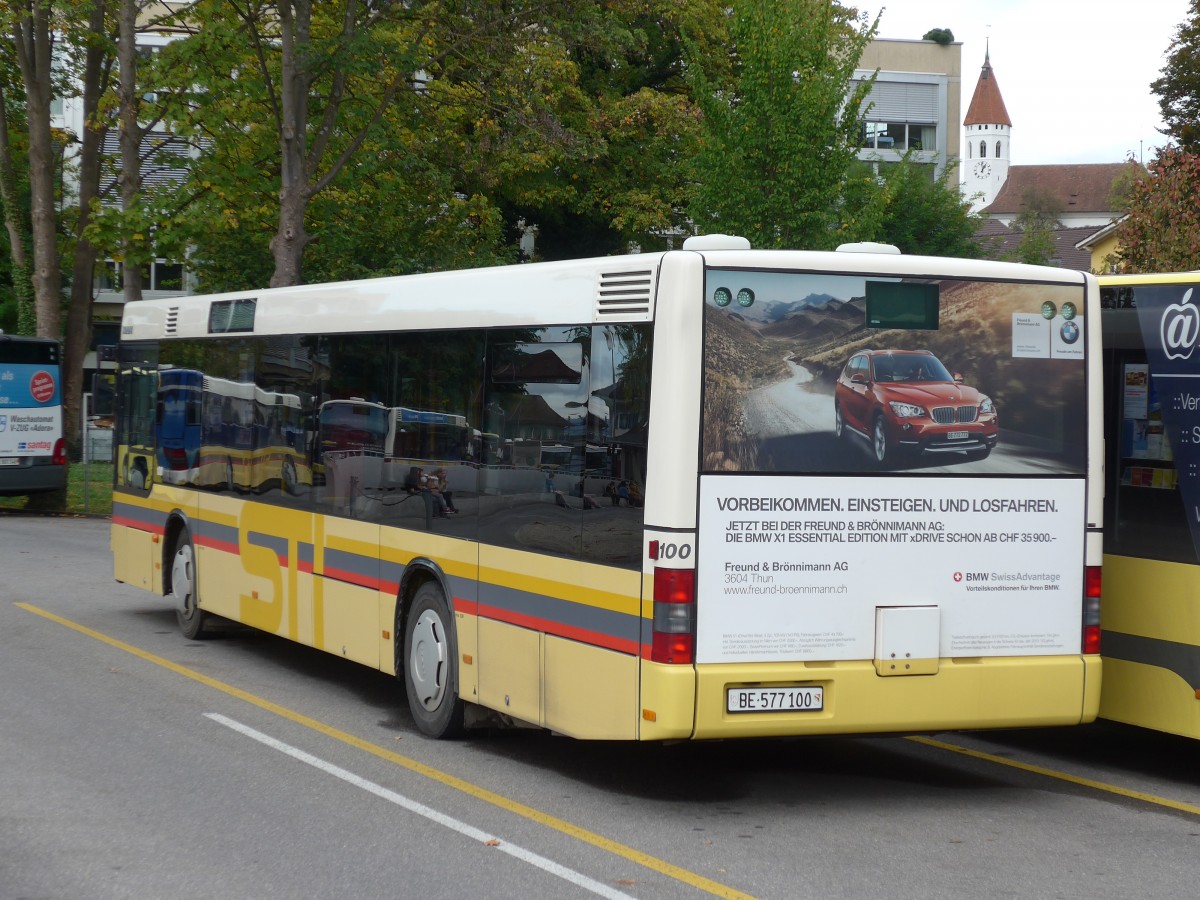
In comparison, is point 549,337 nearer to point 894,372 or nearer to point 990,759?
point 894,372

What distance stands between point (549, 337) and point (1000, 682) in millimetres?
2810

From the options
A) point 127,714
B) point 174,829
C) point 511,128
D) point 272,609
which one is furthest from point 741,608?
point 511,128

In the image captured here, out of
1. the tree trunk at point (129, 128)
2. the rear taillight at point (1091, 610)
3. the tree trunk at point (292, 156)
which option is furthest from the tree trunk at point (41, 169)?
the rear taillight at point (1091, 610)

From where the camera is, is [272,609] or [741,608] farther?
[272,609]

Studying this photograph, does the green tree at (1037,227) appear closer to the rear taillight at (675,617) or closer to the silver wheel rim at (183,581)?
the silver wheel rim at (183,581)

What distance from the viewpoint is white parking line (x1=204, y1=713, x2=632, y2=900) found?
6.33 metres

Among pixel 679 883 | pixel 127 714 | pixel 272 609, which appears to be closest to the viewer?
pixel 679 883

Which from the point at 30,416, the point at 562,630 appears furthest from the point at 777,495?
the point at 30,416

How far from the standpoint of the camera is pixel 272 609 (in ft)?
38.7

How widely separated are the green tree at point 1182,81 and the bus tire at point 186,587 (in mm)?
32364

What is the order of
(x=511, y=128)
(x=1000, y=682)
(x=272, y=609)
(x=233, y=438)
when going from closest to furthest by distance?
(x=1000, y=682) < (x=272, y=609) < (x=233, y=438) < (x=511, y=128)

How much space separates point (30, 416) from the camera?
29438 millimetres

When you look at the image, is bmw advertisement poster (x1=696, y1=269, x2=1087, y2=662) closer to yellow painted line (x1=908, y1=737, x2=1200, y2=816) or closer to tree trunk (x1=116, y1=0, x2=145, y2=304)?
yellow painted line (x1=908, y1=737, x2=1200, y2=816)

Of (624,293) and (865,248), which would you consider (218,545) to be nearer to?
(624,293)
